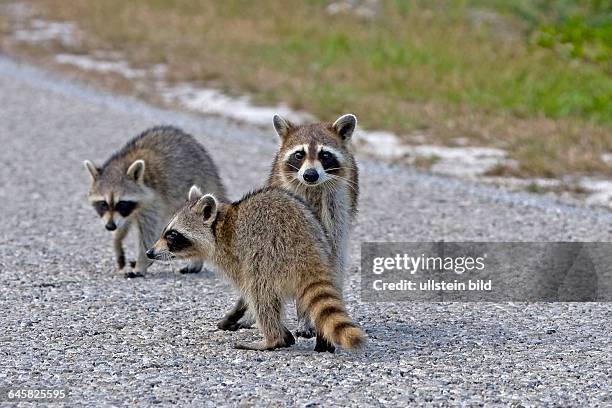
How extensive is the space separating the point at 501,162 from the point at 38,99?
24.7 ft

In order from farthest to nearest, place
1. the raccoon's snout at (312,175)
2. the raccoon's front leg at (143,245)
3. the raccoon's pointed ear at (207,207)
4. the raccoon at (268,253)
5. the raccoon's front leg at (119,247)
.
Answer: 1. the raccoon's front leg at (119,247)
2. the raccoon's front leg at (143,245)
3. the raccoon's snout at (312,175)
4. the raccoon's pointed ear at (207,207)
5. the raccoon at (268,253)

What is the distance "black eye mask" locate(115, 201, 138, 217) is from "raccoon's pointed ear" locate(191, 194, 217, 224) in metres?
2.24

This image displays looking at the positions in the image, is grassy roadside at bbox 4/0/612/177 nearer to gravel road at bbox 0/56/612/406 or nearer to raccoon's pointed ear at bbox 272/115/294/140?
gravel road at bbox 0/56/612/406

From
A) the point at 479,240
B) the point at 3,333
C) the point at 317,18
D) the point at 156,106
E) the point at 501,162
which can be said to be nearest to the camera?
the point at 3,333

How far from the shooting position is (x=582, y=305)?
754 cm

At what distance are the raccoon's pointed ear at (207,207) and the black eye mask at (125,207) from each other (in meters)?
2.24

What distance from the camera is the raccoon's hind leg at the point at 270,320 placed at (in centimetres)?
635

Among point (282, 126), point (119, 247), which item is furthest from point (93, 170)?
point (282, 126)

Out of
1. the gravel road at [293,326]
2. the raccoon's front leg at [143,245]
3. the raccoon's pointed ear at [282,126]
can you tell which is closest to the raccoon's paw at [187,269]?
the gravel road at [293,326]

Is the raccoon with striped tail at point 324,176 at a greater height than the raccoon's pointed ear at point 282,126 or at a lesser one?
lesser

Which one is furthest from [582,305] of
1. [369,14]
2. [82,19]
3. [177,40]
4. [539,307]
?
[82,19]

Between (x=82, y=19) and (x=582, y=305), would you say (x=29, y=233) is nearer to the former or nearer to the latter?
(x=582, y=305)

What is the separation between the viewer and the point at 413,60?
17.4 meters

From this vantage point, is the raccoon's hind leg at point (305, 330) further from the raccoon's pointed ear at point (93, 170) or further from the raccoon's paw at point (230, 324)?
the raccoon's pointed ear at point (93, 170)
